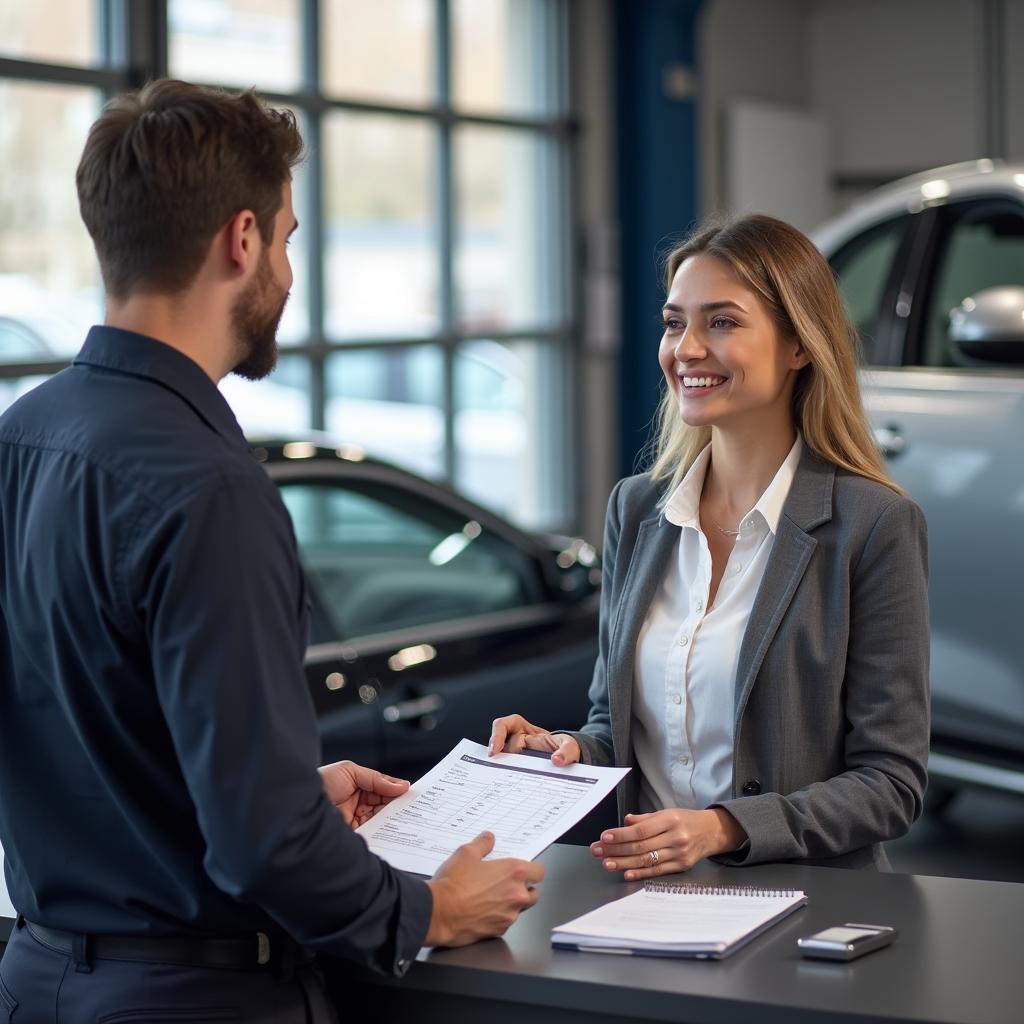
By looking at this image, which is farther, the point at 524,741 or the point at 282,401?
the point at 282,401

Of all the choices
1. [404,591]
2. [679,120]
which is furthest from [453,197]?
[404,591]

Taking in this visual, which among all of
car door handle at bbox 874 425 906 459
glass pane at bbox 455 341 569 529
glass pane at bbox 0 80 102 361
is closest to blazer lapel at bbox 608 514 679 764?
car door handle at bbox 874 425 906 459

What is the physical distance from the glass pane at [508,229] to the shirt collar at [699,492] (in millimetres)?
5444

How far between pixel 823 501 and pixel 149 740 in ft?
3.42

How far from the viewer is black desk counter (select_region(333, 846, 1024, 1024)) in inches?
58.3

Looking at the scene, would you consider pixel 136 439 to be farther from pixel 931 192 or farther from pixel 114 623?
pixel 931 192

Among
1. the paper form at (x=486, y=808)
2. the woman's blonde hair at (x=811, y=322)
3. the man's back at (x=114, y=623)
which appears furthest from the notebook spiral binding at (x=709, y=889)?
the woman's blonde hair at (x=811, y=322)

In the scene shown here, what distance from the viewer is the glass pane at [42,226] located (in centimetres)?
569

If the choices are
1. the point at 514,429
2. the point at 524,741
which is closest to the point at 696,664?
the point at 524,741

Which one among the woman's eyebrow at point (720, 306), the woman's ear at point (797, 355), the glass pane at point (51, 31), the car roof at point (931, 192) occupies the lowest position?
the woman's ear at point (797, 355)

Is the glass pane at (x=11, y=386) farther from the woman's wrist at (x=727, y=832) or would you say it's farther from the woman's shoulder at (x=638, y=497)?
the woman's wrist at (x=727, y=832)

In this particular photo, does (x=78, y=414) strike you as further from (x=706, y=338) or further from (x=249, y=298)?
(x=706, y=338)

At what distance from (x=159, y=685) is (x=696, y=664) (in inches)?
38.3

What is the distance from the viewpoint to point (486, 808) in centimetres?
185
